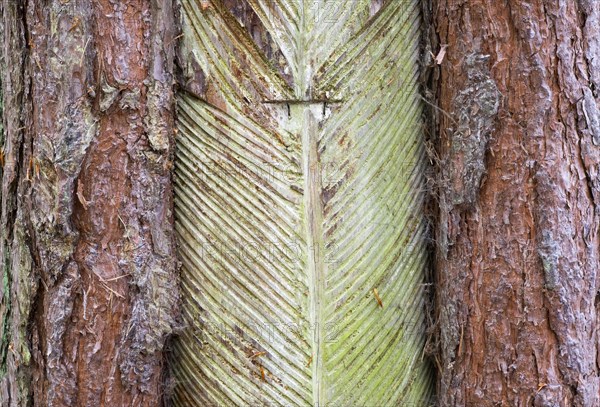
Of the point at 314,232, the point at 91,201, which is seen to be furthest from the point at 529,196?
the point at 91,201

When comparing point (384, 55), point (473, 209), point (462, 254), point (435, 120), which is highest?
point (384, 55)

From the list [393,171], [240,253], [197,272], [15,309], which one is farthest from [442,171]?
[15,309]

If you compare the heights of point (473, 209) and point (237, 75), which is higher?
point (237, 75)

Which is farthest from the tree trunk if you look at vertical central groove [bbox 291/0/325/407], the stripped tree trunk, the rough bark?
the rough bark

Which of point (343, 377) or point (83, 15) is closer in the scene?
point (83, 15)

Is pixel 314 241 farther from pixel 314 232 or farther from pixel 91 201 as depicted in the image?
pixel 91 201

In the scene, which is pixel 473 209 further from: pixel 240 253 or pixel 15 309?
pixel 15 309

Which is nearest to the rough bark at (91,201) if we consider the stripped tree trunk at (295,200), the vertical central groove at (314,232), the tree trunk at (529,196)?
the stripped tree trunk at (295,200)
